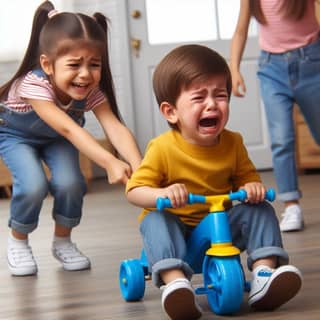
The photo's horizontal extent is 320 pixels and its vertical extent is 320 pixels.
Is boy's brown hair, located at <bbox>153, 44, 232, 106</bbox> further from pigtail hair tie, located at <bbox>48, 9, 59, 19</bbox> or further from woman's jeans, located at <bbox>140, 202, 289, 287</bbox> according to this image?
pigtail hair tie, located at <bbox>48, 9, 59, 19</bbox>

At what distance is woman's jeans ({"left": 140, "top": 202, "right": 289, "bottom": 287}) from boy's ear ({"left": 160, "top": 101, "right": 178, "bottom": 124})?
0.20 metres

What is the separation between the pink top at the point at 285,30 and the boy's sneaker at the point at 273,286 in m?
1.32

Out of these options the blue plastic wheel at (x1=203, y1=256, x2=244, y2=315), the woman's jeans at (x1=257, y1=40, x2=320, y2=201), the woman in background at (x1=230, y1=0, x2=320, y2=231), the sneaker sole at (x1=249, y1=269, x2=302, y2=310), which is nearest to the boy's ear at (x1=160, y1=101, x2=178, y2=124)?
the blue plastic wheel at (x1=203, y1=256, x2=244, y2=315)

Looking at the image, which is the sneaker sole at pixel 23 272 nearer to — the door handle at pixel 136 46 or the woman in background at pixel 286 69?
the woman in background at pixel 286 69

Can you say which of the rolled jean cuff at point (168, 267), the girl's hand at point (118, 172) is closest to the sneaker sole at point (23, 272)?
the girl's hand at point (118, 172)

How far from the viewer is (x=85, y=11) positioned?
5637mm

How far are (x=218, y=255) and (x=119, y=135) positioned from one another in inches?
25.2

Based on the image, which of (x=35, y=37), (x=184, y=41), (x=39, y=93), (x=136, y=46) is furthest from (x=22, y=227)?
(x=184, y=41)

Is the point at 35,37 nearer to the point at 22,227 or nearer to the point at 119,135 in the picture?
the point at 119,135

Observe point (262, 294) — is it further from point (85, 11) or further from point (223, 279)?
point (85, 11)

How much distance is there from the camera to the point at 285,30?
299 cm

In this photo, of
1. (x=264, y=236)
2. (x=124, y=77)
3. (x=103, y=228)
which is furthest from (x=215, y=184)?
(x=124, y=77)

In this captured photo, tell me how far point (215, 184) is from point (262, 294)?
0.27 m

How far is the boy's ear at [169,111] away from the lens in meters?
1.94
